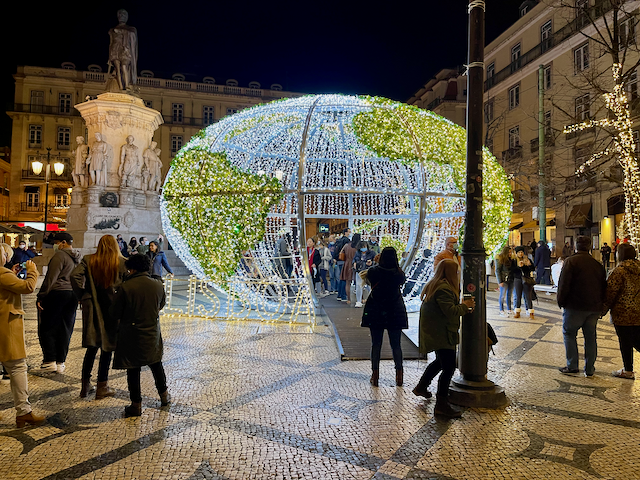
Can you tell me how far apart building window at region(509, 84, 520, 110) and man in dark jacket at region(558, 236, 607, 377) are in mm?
27405

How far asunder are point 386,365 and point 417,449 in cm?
240

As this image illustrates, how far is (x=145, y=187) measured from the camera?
15305mm

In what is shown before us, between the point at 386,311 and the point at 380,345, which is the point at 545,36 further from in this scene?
the point at 380,345

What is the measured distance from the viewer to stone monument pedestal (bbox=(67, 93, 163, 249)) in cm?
1439

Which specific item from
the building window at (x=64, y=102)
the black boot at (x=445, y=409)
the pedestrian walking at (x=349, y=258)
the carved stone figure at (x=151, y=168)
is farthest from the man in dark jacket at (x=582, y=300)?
the building window at (x=64, y=102)

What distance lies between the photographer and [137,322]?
407 cm

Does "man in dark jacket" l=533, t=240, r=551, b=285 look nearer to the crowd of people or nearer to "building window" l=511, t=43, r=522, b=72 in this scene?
the crowd of people

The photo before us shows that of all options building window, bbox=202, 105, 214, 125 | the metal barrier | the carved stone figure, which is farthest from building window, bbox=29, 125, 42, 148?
the metal barrier

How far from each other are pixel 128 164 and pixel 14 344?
11730mm

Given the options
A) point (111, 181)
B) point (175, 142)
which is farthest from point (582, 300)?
point (175, 142)

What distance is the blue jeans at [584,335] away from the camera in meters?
5.48

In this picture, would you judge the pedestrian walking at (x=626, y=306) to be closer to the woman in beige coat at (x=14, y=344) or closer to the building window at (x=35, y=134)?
the woman in beige coat at (x=14, y=344)

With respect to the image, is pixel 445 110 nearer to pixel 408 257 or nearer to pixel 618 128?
pixel 618 128

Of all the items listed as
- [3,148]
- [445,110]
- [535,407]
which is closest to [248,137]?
[535,407]
